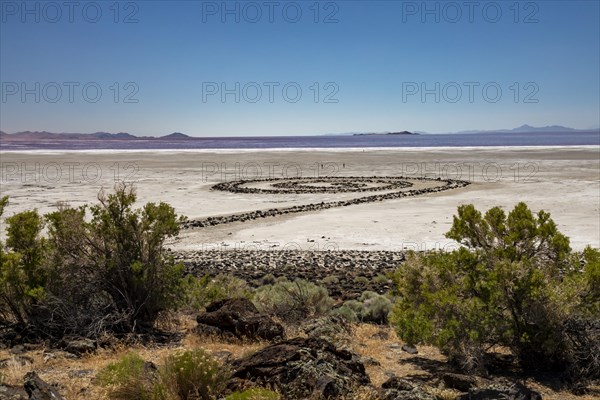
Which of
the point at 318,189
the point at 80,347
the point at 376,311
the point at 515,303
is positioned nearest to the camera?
the point at 515,303

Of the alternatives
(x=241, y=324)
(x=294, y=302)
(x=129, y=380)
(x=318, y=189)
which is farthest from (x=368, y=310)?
(x=318, y=189)

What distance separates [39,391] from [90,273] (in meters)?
3.00

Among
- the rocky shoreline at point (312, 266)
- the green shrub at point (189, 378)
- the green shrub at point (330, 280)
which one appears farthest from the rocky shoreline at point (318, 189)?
the green shrub at point (189, 378)

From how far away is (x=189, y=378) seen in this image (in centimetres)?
509

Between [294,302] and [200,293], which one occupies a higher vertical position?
[200,293]

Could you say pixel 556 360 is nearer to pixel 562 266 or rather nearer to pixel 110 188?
pixel 562 266

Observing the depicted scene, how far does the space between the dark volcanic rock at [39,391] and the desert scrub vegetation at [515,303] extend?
3517 millimetres

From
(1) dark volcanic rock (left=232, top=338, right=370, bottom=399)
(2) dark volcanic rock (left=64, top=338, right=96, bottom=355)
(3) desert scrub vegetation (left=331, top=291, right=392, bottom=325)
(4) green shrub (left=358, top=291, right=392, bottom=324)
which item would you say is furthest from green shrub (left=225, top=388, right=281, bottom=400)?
(4) green shrub (left=358, top=291, right=392, bottom=324)

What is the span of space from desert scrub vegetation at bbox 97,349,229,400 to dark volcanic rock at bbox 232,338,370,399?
0.80 feet

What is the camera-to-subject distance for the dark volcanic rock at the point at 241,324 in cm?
720

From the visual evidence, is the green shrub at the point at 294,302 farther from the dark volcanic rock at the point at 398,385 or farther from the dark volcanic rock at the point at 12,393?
the dark volcanic rock at the point at 12,393

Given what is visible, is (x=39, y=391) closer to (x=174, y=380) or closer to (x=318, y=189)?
(x=174, y=380)

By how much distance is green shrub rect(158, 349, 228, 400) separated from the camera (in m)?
5.05

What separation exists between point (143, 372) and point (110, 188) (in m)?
27.8
